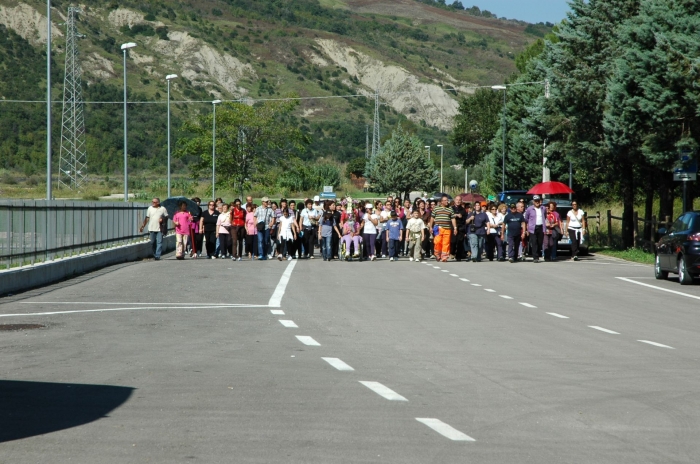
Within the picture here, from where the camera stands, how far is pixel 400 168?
109m

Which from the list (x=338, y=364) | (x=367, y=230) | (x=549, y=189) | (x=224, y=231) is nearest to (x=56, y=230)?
(x=224, y=231)

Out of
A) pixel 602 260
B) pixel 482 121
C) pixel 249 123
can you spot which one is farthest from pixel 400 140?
pixel 602 260

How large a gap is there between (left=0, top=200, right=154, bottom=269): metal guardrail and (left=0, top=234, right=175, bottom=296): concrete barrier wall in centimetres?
30

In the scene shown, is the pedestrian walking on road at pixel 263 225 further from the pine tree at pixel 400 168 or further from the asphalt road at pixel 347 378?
the pine tree at pixel 400 168

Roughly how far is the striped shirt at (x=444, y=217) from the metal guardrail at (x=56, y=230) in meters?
9.37

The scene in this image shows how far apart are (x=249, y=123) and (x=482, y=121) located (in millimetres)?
25704

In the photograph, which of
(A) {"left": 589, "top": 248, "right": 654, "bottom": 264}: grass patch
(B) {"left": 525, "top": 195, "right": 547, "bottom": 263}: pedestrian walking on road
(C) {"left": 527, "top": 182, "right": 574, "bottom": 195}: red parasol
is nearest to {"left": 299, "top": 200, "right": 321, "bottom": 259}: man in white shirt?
(B) {"left": 525, "top": 195, "right": 547, "bottom": 263}: pedestrian walking on road

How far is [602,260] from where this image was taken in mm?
34094

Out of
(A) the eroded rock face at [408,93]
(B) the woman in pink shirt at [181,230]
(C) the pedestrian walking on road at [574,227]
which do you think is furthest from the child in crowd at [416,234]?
(A) the eroded rock face at [408,93]

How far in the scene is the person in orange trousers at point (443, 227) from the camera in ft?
108

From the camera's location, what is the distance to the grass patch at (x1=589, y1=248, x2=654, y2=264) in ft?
109

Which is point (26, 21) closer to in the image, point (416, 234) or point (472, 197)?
point (472, 197)

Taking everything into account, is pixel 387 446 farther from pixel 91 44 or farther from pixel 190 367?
pixel 91 44

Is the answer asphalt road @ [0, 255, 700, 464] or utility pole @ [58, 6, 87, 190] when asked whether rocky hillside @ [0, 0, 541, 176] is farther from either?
asphalt road @ [0, 255, 700, 464]
